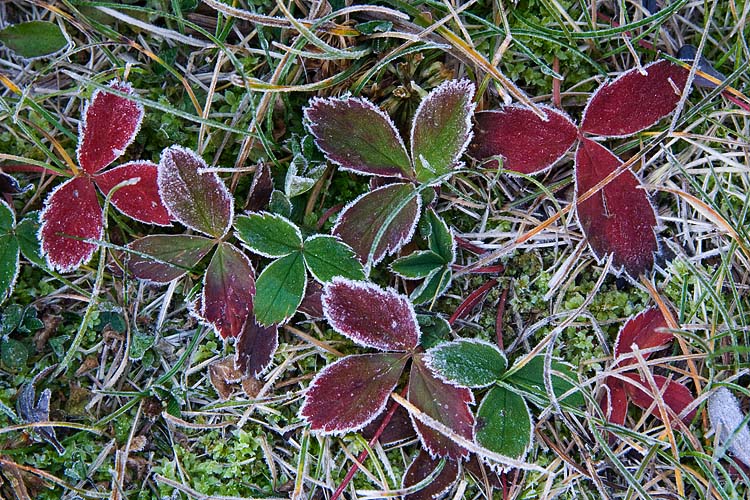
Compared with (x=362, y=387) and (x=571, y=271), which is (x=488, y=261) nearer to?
(x=571, y=271)

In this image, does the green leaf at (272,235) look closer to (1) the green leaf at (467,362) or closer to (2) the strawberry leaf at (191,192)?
(2) the strawberry leaf at (191,192)

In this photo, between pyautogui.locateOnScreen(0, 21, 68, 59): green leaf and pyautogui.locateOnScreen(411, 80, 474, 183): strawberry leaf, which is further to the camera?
pyautogui.locateOnScreen(0, 21, 68, 59): green leaf

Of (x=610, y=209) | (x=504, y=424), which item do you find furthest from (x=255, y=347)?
(x=610, y=209)

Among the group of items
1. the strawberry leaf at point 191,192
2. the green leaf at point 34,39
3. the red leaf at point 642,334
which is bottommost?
the red leaf at point 642,334

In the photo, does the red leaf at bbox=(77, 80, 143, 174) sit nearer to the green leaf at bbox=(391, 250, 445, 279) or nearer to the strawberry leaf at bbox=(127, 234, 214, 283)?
the strawberry leaf at bbox=(127, 234, 214, 283)

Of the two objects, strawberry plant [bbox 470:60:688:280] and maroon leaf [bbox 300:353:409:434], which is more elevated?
strawberry plant [bbox 470:60:688:280]

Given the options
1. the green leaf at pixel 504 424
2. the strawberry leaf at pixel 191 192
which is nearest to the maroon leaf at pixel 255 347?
the strawberry leaf at pixel 191 192

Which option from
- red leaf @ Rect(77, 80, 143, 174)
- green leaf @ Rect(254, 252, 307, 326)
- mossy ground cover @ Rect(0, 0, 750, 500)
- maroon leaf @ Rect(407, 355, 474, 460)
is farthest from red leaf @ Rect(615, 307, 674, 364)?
red leaf @ Rect(77, 80, 143, 174)
